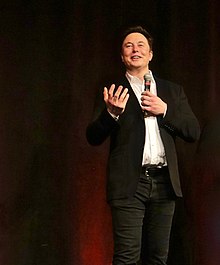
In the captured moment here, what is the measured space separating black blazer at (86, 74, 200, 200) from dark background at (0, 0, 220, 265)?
21.8 inches

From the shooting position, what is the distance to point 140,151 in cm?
181

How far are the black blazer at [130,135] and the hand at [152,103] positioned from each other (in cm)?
5

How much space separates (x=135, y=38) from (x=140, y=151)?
→ 0.48 meters

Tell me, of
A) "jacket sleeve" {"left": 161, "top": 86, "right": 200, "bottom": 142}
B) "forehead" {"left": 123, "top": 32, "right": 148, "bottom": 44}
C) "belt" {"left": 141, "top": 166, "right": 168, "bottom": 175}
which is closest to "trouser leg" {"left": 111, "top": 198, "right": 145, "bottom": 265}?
"belt" {"left": 141, "top": 166, "right": 168, "bottom": 175}

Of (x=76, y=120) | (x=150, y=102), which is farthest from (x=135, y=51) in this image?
(x=76, y=120)

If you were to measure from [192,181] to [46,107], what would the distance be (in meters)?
0.85

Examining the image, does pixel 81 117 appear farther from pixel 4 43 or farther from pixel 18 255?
pixel 18 255

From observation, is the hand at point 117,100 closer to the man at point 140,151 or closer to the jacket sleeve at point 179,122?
the man at point 140,151

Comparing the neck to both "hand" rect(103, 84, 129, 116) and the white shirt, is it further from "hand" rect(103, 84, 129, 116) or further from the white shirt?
"hand" rect(103, 84, 129, 116)

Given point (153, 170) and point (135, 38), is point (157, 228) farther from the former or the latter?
point (135, 38)

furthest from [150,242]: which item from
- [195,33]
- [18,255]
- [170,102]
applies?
[195,33]

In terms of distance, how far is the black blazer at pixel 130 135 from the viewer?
1792 millimetres

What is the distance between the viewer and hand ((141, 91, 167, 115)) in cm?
173

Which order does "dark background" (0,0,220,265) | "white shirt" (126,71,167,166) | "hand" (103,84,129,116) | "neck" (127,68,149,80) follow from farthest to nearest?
"dark background" (0,0,220,265), "neck" (127,68,149,80), "white shirt" (126,71,167,166), "hand" (103,84,129,116)
